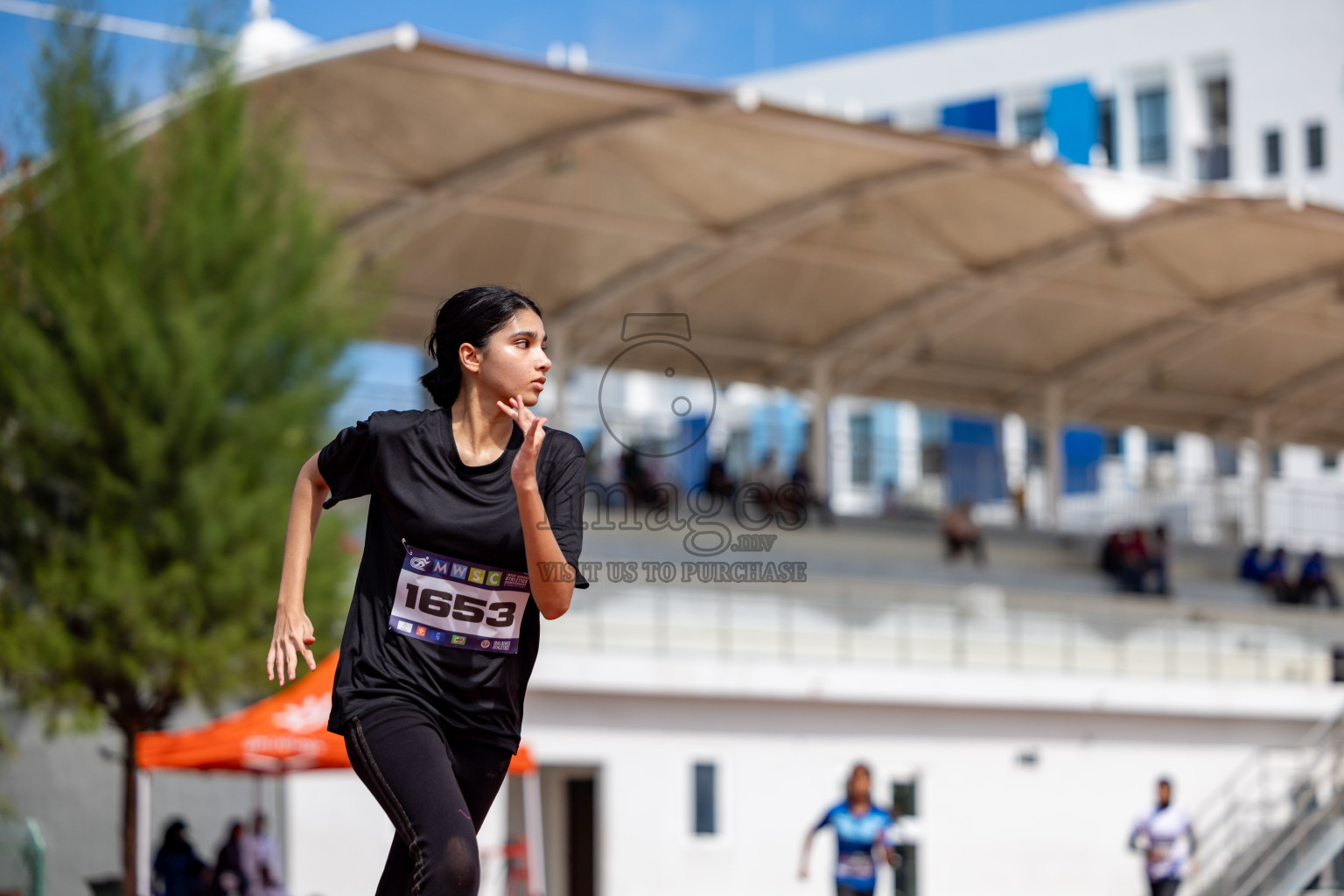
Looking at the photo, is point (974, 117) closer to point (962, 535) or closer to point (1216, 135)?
point (1216, 135)

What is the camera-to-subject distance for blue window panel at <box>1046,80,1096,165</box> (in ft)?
182

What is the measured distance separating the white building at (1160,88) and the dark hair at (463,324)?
47.3m

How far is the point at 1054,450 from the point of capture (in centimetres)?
3784

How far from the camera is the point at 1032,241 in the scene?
97.1ft

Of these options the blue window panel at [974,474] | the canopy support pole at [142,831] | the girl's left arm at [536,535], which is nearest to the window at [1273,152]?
the blue window panel at [974,474]

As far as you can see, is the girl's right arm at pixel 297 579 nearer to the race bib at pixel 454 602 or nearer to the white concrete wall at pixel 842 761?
the race bib at pixel 454 602

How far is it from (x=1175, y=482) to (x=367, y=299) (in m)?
22.3

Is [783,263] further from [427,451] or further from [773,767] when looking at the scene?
[427,451]

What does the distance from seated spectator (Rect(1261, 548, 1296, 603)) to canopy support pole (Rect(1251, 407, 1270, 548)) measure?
3606 millimetres

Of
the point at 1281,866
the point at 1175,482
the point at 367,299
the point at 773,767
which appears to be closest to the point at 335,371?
the point at 367,299

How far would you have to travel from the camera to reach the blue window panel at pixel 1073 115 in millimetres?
55531

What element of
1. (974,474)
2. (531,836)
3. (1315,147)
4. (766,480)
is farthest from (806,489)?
(1315,147)

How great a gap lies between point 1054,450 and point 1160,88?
22710mm

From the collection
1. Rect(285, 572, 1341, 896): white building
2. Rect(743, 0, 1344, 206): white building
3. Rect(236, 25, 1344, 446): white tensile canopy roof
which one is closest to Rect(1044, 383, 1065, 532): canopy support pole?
Rect(236, 25, 1344, 446): white tensile canopy roof
